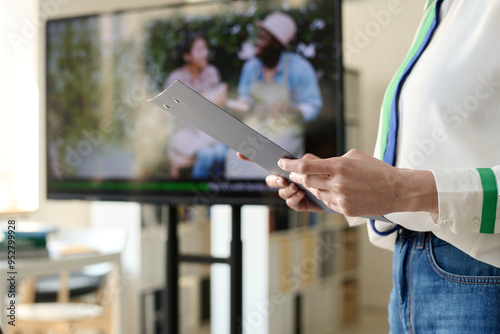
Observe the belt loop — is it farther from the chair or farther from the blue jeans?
the chair

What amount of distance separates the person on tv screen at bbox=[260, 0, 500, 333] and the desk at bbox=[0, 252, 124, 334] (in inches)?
58.6

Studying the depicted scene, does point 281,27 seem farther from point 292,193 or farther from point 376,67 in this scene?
point 376,67

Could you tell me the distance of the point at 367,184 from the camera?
755mm

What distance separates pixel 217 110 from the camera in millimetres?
846

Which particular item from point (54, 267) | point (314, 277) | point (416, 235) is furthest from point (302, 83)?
point (314, 277)

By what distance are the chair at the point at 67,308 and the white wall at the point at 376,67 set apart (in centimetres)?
273

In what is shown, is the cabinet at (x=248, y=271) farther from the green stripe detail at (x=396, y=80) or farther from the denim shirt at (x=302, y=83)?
the green stripe detail at (x=396, y=80)

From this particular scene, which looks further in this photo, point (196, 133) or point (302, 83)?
point (196, 133)

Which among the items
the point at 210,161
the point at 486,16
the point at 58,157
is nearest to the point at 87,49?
the point at 58,157

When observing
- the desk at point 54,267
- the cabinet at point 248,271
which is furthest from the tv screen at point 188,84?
the cabinet at point 248,271

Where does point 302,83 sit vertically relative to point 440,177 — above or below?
above

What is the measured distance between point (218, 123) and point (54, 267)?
5.38 feet

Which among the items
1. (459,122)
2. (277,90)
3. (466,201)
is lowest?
(466,201)

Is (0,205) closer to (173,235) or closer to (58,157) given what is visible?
(58,157)
